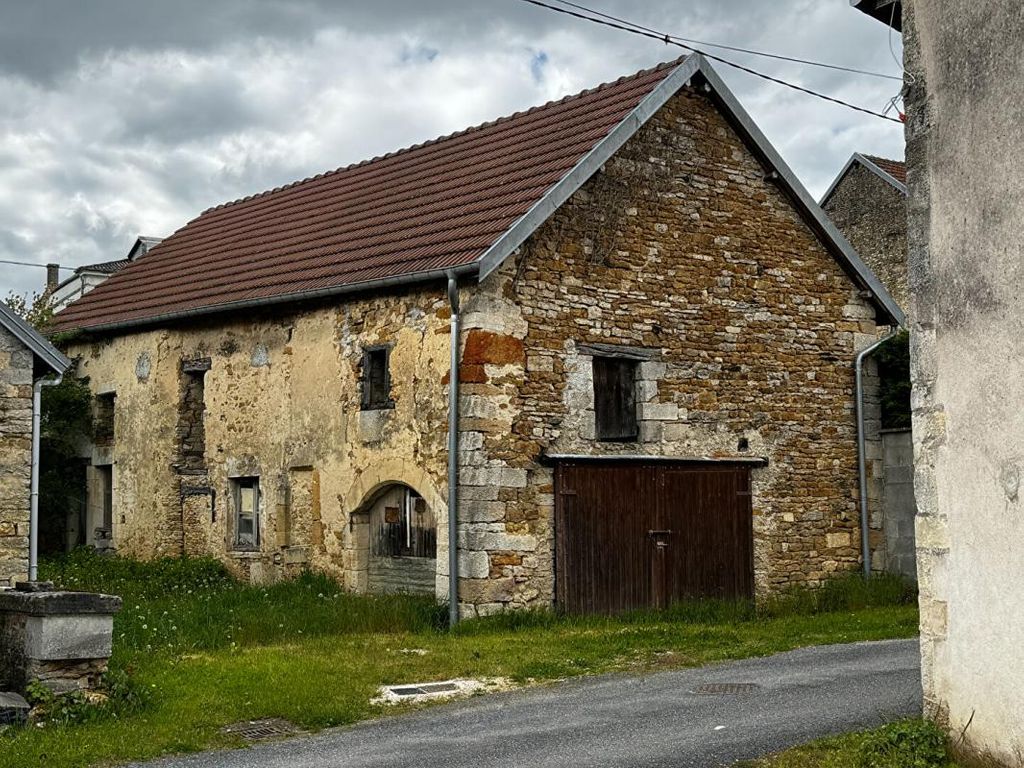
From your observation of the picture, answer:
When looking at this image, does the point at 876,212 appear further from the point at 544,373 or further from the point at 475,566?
the point at 475,566

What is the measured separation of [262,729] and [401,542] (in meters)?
5.67

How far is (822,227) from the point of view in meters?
16.0

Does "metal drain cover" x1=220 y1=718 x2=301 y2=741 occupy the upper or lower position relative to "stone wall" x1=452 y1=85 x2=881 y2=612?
lower

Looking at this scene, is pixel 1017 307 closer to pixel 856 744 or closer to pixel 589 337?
pixel 856 744

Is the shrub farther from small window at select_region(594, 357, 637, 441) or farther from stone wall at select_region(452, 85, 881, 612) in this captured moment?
small window at select_region(594, 357, 637, 441)

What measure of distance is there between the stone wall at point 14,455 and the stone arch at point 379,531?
12.5 feet

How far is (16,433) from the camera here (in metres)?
11.7

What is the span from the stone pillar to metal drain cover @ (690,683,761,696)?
4.37 m

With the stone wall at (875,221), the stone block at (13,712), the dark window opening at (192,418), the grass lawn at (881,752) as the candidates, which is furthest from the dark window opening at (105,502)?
the stone wall at (875,221)

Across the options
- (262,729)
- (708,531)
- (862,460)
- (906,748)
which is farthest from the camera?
(862,460)

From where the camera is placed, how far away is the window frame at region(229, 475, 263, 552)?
53.3 ft

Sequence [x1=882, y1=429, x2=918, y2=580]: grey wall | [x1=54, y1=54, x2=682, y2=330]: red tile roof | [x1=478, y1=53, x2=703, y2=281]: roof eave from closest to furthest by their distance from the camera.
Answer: [x1=478, y1=53, x2=703, y2=281]: roof eave
[x1=54, y1=54, x2=682, y2=330]: red tile roof
[x1=882, y1=429, x2=918, y2=580]: grey wall

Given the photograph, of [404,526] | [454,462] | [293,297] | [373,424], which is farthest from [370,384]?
[454,462]

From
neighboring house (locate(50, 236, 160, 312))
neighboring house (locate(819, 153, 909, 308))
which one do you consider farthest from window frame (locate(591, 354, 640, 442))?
neighboring house (locate(50, 236, 160, 312))
